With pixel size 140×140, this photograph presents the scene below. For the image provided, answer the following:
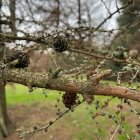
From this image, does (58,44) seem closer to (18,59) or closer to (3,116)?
(18,59)

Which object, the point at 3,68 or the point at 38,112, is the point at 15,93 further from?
the point at 3,68

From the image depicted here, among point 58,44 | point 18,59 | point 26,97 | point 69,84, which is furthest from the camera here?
point 26,97

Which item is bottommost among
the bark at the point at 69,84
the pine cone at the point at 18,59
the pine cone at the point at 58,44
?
the bark at the point at 69,84

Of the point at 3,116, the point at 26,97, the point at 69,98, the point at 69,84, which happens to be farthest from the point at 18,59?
the point at 26,97

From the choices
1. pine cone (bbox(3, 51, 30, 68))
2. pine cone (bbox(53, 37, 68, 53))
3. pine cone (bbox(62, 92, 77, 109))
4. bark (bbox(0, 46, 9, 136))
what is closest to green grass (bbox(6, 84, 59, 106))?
bark (bbox(0, 46, 9, 136))

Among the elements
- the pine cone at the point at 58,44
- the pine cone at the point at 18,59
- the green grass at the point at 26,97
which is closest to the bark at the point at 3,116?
the green grass at the point at 26,97

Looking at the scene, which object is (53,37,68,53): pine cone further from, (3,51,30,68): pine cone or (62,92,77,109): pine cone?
(62,92,77,109): pine cone

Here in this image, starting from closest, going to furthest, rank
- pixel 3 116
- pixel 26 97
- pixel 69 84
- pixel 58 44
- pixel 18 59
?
pixel 69 84
pixel 18 59
pixel 58 44
pixel 3 116
pixel 26 97

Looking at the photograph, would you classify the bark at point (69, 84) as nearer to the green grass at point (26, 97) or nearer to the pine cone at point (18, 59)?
the pine cone at point (18, 59)

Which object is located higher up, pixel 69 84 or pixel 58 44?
pixel 58 44
